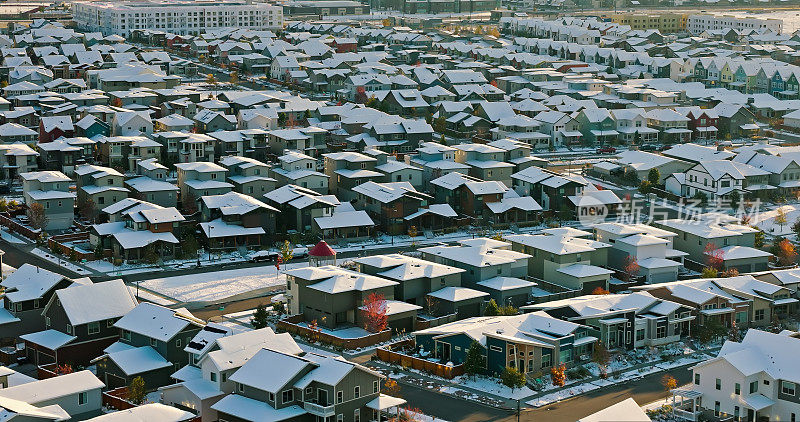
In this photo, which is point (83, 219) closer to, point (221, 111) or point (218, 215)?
point (218, 215)

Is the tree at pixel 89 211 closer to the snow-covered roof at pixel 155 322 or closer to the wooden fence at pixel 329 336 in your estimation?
the wooden fence at pixel 329 336

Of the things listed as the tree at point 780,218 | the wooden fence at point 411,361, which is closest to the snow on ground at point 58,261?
the wooden fence at point 411,361

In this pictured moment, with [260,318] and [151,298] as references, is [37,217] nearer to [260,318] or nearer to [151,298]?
[151,298]

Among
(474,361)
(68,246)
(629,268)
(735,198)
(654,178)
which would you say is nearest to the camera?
(474,361)

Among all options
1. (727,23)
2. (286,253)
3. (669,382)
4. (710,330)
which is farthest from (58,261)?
(727,23)

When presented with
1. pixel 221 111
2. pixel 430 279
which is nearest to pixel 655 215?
pixel 430 279
